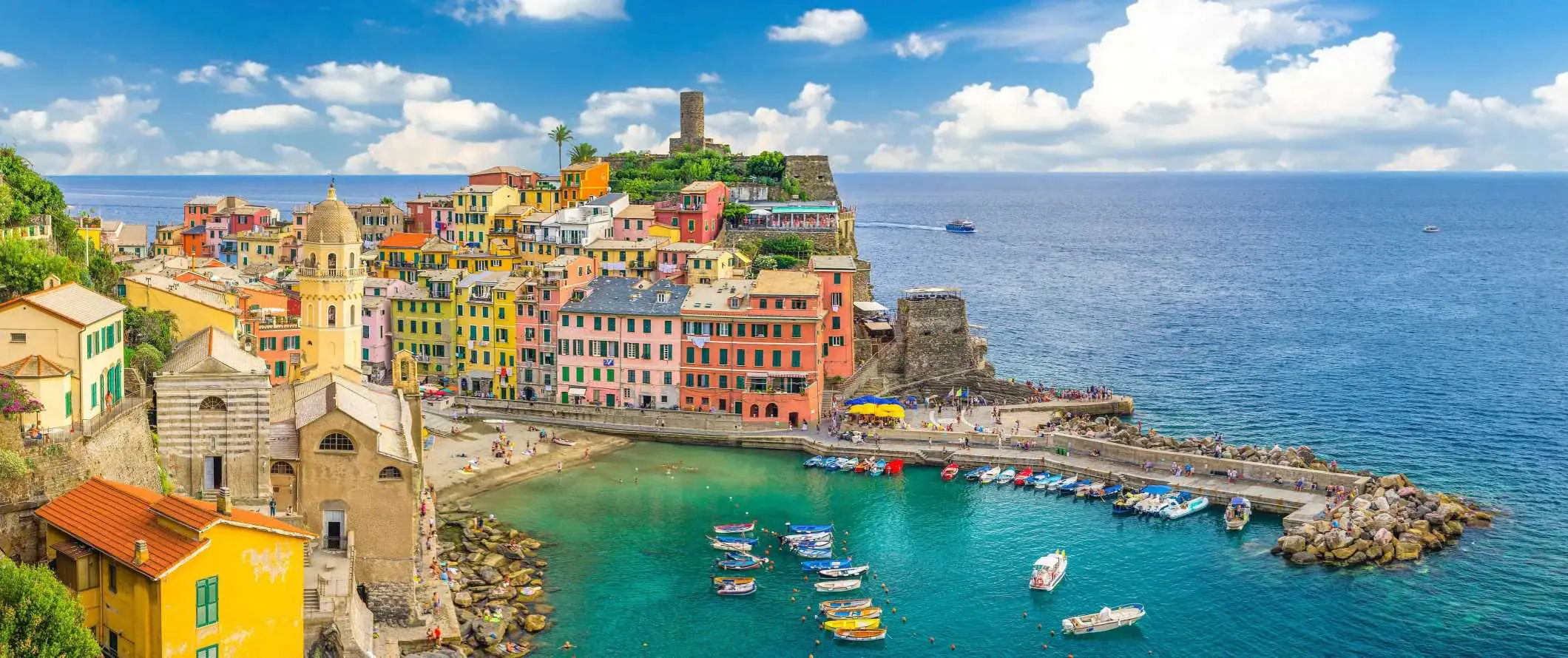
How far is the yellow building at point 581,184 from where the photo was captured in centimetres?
11400

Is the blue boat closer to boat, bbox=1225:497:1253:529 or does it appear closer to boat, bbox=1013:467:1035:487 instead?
boat, bbox=1013:467:1035:487

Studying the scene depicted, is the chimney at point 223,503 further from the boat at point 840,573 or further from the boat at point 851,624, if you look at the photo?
the boat at point 840,573

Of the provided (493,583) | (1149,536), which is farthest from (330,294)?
(1149,536)

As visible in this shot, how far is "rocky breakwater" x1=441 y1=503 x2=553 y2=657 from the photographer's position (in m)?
44.6

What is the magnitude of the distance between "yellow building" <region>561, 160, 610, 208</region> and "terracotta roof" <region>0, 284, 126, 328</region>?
71686mm

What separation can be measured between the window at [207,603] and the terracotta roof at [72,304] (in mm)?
11296

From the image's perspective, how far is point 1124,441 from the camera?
71.0 m

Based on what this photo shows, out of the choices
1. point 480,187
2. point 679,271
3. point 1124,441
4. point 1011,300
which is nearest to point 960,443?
point 1124,441

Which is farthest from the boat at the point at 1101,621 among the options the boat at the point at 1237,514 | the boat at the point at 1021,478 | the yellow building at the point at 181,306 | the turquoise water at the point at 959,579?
the yellow building at the point at 181,306

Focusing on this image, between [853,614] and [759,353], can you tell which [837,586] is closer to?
[853,614]

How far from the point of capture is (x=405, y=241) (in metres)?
100

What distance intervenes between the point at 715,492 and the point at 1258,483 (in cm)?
2664

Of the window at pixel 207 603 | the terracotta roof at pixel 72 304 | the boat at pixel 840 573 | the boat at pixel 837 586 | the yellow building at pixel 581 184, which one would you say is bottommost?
the boat at pixel 837 586

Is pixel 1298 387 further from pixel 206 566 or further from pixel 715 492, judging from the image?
pixel 206 566
